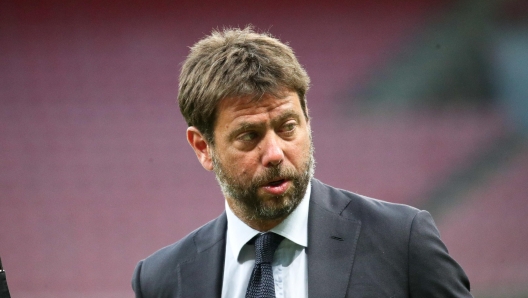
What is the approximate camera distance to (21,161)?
12.4 ft

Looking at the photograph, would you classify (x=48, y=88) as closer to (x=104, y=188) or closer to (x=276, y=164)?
(x=104, y=188)

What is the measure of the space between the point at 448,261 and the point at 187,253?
0.72 meters

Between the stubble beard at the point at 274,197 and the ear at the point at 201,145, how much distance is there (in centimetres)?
13

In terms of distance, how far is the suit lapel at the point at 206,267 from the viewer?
1.88 m

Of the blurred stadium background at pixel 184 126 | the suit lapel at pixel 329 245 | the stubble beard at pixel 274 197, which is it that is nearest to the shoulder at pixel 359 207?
the suit lapel at pixel 329 245

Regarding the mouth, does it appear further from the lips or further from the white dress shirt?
the white dress shirt

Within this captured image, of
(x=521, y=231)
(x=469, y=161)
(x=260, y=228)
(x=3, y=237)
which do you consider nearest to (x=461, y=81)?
(x=469, y=161)

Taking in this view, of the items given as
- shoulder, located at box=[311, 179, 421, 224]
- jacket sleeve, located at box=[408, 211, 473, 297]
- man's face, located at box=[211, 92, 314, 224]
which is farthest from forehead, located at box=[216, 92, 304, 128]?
jacket sleeve, located at box=[408, 211, 473, 297]

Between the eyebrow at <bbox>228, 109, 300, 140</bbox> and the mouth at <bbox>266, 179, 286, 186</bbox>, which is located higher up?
the eyebrow at <bbox>228, 109, 300, 140</bbox>

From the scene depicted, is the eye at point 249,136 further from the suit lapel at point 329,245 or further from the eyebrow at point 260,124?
the suit lapel at point 329,245

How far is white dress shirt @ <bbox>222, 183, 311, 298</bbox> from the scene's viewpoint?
180 cm

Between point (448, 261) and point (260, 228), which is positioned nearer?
point (448, 261)

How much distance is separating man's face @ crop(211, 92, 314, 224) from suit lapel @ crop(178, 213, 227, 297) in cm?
18

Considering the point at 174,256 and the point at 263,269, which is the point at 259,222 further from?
the point at 174,256
